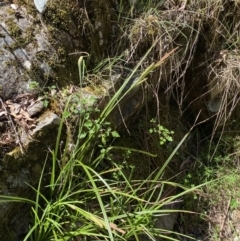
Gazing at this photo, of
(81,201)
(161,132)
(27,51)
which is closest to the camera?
(81,201)

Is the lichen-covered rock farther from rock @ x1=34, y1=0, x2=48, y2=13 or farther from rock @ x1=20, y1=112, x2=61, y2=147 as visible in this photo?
rock @ x1=20, y1=112, x2=61, y2=147

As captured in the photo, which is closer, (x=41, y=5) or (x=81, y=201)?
(x=81, y=201)

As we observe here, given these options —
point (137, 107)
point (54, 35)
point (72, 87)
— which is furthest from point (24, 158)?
point (137, 107)

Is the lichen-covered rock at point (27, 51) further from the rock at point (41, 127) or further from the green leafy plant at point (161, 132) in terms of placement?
the green leafy plant at point (161, 132)

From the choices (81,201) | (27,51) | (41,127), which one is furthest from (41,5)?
(81,201)

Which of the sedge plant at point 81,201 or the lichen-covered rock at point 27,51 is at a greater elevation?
the lichen-covered rock at point 27,51

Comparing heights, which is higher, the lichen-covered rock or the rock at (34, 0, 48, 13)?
the rock at (34, 0, 48, 13)

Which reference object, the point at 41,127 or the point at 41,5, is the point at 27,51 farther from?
the point at 41,127

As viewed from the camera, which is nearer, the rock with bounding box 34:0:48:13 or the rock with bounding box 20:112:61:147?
the rock with bounding box 20:112:61:147

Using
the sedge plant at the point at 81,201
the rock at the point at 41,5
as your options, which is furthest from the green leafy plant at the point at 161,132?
the rock at the point at 41,5

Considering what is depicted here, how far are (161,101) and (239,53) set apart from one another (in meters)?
0.52

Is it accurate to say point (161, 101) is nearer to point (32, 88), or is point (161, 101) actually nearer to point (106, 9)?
point (106, 9)

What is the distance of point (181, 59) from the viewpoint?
→ 2.49m

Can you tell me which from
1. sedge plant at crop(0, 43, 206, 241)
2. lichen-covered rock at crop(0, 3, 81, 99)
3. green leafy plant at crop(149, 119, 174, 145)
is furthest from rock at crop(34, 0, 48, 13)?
green leafy plant at crop(149, 119, 174, 145)
